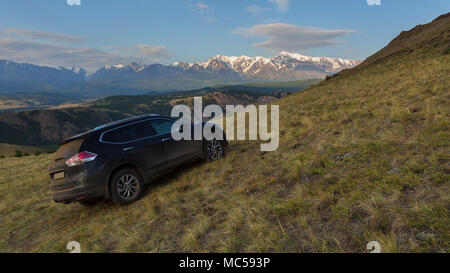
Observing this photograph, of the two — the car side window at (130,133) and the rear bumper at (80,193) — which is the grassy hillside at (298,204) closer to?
the rear bumper at (80,193)

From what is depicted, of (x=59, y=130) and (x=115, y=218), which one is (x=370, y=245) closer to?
(x=115, y=218)

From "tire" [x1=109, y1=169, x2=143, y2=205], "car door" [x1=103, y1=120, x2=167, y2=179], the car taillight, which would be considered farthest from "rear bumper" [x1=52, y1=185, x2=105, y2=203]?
"car door" [x1=103, y1=120, x2=167, y2=179]

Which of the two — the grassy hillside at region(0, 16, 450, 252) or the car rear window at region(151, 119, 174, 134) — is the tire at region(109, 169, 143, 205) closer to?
the grassy hillside at region(0, 16, 450, 252)

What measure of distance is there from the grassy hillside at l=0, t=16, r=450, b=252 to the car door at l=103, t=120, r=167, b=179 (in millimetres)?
742

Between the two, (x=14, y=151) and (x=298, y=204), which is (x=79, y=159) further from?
(x=14, y=151)

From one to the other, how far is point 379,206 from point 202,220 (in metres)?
2.92

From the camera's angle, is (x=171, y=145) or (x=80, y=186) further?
(x=171, y=145)

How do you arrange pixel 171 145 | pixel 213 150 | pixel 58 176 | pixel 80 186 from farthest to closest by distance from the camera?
1. pixel 213 150
2. pixel 171 145
3. pixel 58 176
4. pixel 80 186

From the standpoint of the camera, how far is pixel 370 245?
Answer: 10.1ft

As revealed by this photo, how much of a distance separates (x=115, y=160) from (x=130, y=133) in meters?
0.96

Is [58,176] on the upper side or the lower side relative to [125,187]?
upper

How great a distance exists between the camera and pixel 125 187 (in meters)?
6.33

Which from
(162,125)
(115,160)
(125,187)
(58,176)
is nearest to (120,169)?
(115,160)

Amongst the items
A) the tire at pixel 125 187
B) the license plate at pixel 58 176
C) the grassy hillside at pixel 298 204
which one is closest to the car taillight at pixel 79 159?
the license plate at pixel 58 176
